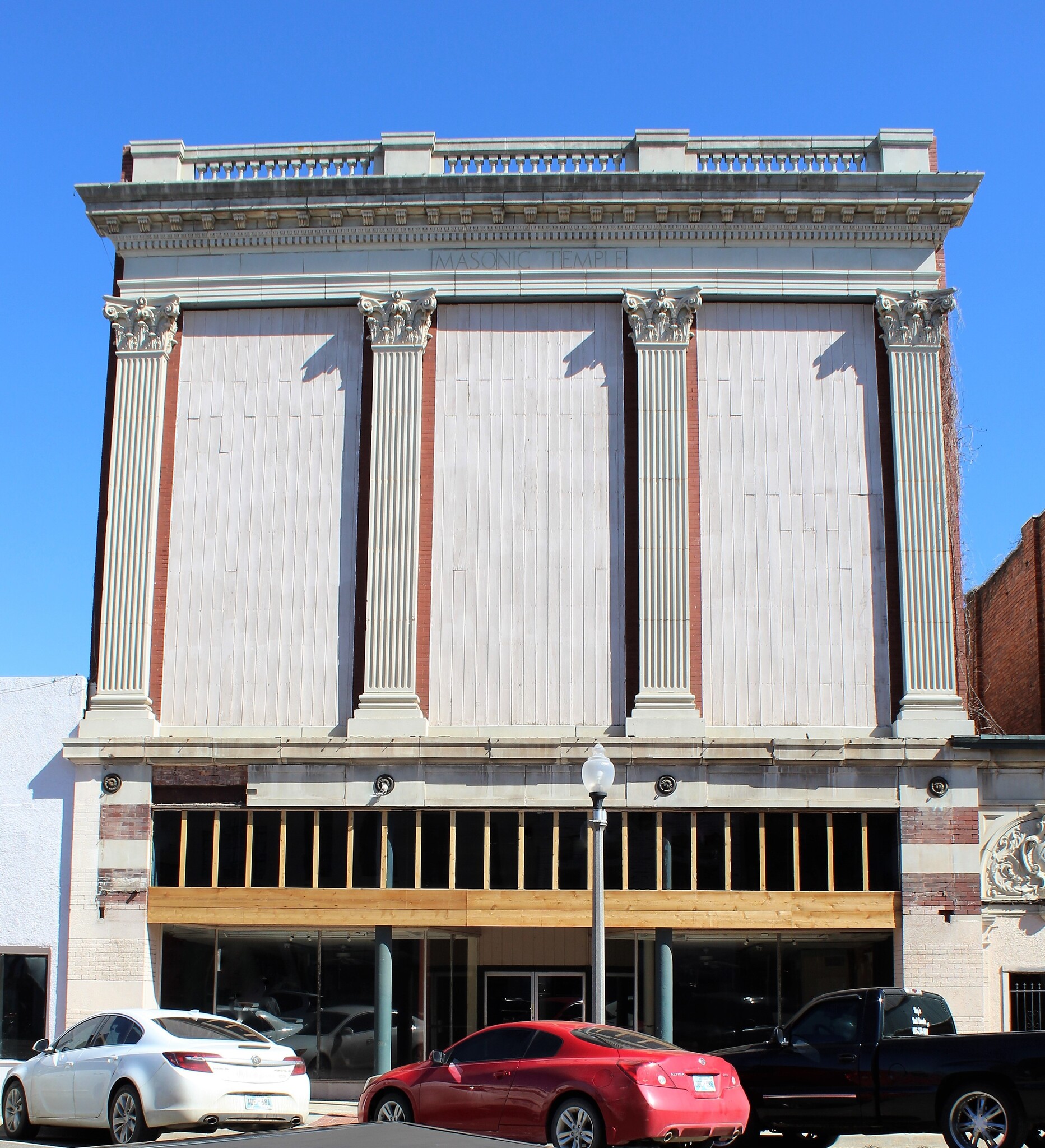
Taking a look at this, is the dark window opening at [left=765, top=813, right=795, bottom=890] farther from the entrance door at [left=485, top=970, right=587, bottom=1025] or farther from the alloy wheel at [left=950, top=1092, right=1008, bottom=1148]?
the alloy wheel at [left=950, top=1092, right=1008, bottom=1148]

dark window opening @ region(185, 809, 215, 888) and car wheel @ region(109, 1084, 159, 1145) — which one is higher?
dark window opening @ region(185, 809, 215, 888)

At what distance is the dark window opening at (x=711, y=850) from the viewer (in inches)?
929

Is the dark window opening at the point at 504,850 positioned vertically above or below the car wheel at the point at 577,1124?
above

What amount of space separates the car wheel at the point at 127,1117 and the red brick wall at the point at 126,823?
842cm

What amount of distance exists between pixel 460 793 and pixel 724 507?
6.80 m

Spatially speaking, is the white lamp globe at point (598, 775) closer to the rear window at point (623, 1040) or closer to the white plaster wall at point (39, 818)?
the rear window at point (623, 1040)

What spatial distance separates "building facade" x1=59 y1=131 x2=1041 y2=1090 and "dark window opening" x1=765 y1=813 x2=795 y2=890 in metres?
0.07

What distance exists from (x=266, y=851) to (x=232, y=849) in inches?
23.3

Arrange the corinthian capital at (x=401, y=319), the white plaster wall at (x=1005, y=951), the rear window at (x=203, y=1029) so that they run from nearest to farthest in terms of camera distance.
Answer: the rear window at (x=203, y=1029), the white plaster wall at (x=1005, y=951), the corinthian capital at (x=401, y=319)

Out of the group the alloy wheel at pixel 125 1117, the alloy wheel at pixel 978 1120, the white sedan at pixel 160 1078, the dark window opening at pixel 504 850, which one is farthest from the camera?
the dark window opening at pixel 504 850

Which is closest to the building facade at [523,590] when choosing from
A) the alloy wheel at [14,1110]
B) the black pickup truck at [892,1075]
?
the alloy wheel at [14,1110]

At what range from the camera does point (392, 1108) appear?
16016 millimetres

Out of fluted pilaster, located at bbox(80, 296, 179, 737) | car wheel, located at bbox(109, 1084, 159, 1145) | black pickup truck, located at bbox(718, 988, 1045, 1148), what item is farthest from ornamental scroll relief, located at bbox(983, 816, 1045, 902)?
fluted pilaster, located at bbox(80, 296, 179, 737)

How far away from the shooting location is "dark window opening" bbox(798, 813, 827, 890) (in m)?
23.6
